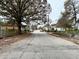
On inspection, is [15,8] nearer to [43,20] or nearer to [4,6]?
[4,6]

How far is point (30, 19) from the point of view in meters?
61.0

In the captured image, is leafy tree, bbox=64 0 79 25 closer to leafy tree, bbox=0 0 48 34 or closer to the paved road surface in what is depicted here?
leafy tree, bbox=0 0 48 34

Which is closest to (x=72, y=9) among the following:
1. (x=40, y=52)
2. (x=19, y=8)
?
(x=19, y=8)

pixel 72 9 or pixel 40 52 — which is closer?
pixel 40 52

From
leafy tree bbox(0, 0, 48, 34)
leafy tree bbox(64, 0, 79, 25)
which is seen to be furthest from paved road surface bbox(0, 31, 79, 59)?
leafy tree bbox(64, 0, 79, 25)

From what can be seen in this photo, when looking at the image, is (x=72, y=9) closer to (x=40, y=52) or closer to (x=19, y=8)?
(x=19, y=8)

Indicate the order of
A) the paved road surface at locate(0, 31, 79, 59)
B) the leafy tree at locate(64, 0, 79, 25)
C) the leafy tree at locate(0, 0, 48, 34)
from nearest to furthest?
1. the paved road surface at locate(0, 31, 79, 59)
2. the leafy tree at locate(0, 0, 48, 34)
3. the leafy tree at locate(64, 0, 79, 25)

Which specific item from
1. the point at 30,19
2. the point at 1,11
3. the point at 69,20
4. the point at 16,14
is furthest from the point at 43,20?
the point at 69,20

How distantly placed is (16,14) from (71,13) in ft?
111

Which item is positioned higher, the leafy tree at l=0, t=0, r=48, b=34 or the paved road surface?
the leafy tree at l=0, t=0, r=48, b=34

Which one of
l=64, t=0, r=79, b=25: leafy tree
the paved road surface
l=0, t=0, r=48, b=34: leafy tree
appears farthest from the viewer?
l=64, t=0, r=79, b=25: leafy tree

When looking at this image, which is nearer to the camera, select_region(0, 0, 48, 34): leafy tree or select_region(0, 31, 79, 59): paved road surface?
select_region(0, 31, 79, 59): paved road surface

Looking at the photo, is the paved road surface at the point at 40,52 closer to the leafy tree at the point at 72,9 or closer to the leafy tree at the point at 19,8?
the leafy tree at the point at 19,8

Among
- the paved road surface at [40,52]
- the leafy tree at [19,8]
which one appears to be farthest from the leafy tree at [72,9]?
the paved road surface at [40,52]
